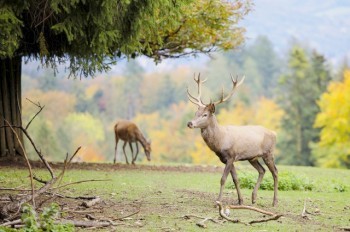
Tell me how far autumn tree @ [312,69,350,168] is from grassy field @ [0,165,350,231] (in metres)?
25.6

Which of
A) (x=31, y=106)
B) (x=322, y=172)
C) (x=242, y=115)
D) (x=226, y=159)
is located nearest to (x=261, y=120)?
(x=242, y=115)

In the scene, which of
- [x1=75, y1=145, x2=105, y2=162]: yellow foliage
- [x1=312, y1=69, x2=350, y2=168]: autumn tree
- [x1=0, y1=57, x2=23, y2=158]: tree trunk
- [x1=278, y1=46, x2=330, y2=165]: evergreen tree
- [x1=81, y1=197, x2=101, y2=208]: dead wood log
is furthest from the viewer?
[x1=75, y1=145, x2=105, y2=162]: yellow foliage

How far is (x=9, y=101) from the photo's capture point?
2103 centimetres

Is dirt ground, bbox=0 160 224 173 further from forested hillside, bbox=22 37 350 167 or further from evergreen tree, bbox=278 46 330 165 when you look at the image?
evergreen tree, bbox=278 46 330 165

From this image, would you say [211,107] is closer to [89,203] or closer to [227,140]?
[227,140]

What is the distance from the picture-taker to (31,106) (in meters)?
65.1

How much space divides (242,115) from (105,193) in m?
51.6

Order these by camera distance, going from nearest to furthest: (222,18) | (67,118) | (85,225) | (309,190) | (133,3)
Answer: (85,225), (133,3), (309,190), (222,18), (67,118)

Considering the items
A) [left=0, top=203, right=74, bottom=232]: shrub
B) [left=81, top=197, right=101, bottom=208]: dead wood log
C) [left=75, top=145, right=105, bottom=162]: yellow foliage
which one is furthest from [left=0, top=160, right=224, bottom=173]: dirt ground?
[left=75, top=145, right=105, bottom=162]: yellow foliage

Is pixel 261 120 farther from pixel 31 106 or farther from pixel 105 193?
pixel 105 193

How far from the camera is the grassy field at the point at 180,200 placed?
10.2m

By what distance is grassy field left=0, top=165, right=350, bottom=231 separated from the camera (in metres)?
10.2

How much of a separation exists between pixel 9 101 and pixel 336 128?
27394 millimetres

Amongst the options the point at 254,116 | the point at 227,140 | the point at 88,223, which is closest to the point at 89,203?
the point at 88,223
